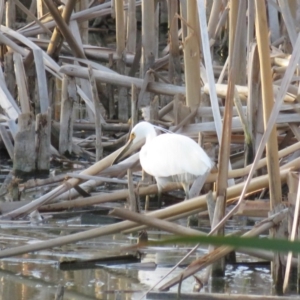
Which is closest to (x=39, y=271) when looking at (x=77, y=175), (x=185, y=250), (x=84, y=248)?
(x=84, y=248)

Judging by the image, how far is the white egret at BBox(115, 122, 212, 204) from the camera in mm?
3605

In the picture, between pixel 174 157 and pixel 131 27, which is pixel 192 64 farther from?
pixel 131 27

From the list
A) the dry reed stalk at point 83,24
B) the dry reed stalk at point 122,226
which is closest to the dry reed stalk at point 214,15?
the dry reed stalk at point 122,226

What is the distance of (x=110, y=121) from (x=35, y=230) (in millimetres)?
2409

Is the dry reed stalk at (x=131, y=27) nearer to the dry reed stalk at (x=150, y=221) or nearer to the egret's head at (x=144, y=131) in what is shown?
the egret's head at (x=144, y=131)

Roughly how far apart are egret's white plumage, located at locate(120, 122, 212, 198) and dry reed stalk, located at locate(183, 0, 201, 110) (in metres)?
0.31

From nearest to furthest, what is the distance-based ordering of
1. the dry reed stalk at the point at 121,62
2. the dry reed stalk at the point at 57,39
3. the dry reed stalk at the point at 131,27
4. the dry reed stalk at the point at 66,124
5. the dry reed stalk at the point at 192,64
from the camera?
the dry reed stalk at the point at 192,64, the dry reed stalk at the point at 66,124, the dry reed stalk at the point at 57,39, the dry reed stalk at the point at 121,62, the dry reed stalk at the point at 131,27

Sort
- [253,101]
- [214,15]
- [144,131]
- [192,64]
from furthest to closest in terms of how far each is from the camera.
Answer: [214,15] → [144,131] → [192,64] → [253,101]

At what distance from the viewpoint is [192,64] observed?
4102 mm

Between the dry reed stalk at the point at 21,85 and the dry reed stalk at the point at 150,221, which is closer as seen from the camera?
the dry reed stalk at the point at 150,221

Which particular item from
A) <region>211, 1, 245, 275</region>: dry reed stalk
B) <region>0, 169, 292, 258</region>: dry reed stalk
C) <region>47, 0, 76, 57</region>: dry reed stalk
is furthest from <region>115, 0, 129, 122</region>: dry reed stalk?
<region>211, 1, 245, 275</region>: dry reed stalk

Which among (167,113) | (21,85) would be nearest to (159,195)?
(167,113)

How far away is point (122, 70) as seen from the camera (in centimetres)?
584

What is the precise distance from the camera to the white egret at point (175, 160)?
3.61 meters
